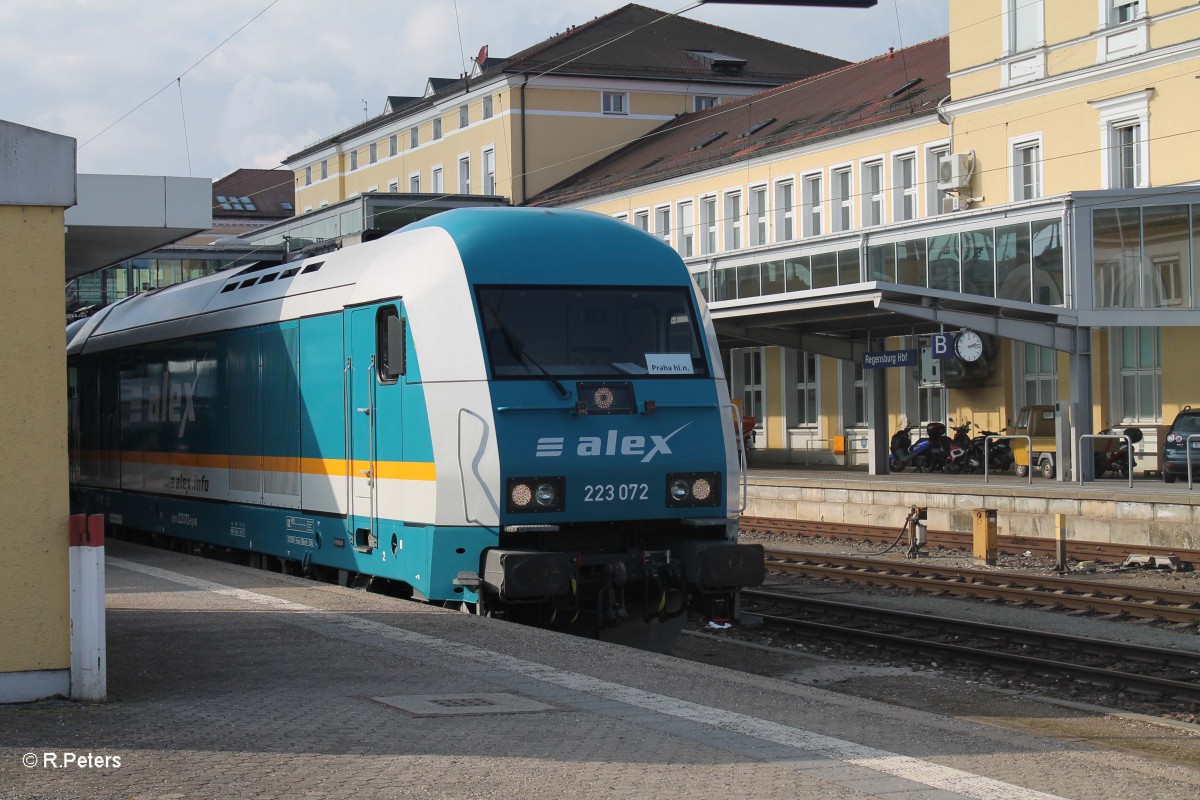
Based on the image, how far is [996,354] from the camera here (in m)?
36.4

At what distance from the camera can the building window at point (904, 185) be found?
4075 cm

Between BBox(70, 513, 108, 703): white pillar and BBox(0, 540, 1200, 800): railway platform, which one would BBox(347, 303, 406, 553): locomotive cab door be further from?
BBox(70, 513, 108, 703): white pillar

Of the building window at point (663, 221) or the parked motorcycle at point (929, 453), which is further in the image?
the building window at point (663, 221)

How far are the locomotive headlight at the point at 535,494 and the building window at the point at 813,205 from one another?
34.0m

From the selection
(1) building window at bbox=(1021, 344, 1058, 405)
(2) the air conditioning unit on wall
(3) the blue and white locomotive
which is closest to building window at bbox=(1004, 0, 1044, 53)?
(2) the air conditioning unit on wall

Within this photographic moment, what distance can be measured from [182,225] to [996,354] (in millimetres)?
26515

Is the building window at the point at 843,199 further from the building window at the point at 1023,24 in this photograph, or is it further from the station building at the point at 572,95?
the station building at the point at 572,95

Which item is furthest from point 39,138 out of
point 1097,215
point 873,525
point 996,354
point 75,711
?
point 996,354

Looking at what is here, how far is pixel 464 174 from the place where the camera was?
62938 mm

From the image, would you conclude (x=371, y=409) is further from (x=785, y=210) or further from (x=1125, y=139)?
(x=785, y=210)

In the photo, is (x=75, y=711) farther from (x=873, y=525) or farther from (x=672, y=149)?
(x=672, y=149)

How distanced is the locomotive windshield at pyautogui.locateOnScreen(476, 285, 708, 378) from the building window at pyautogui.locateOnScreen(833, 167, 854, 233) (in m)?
32.1

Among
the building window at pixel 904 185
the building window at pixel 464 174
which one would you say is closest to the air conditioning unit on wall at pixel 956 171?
the building window at pixel 904 185

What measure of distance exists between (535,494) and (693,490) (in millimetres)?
1301
